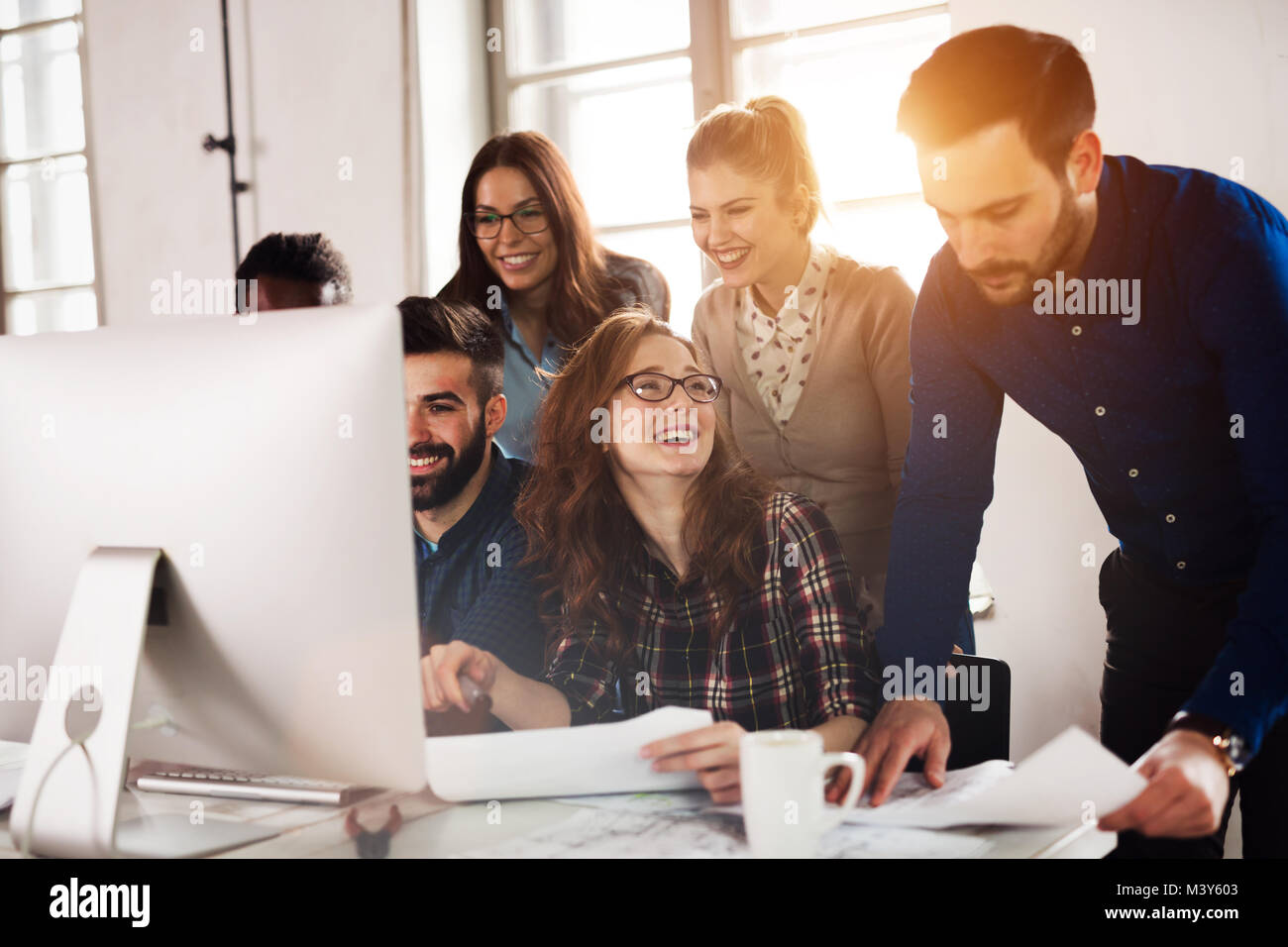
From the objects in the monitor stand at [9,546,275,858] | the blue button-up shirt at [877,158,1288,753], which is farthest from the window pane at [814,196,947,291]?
the monitor stand at [9,546,275,858]

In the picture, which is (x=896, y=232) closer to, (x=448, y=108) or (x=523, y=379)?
(x=523, y=379)

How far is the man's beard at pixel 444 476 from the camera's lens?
1.66 m

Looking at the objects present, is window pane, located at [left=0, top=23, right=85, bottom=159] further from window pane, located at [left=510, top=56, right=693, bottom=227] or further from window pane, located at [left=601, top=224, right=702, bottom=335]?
window pane, located at [left=601, top=224, right=702, bottom=335]

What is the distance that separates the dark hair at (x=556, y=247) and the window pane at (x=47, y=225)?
192cm

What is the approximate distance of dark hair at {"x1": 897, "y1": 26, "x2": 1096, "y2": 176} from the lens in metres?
1.29

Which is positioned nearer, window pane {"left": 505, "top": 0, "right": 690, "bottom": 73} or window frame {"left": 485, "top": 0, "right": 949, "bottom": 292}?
window frame {"left": 485, "top": 0, "right": 949, "bottom": 292}

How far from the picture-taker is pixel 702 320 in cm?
Answer: 204

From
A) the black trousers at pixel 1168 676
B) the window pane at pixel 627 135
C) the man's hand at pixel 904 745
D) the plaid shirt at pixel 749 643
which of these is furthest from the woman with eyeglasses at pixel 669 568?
the window pane at pixel 627 135

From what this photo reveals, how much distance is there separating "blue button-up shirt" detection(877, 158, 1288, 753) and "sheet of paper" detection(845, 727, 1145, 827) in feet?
1.32

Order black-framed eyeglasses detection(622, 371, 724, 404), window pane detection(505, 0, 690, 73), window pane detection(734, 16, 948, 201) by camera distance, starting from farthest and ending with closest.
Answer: window pane detection(505, 0, 690, 73) < window pane detection(734, 16, 948, 201) < black-framed eyeglasses detection(622, 371, 724, 404)

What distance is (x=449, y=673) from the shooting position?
3.87 feet

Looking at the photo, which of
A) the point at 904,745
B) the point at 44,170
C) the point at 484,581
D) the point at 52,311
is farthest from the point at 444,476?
the point at 44,170

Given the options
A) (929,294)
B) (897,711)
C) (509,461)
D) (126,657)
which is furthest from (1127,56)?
(126,657)
